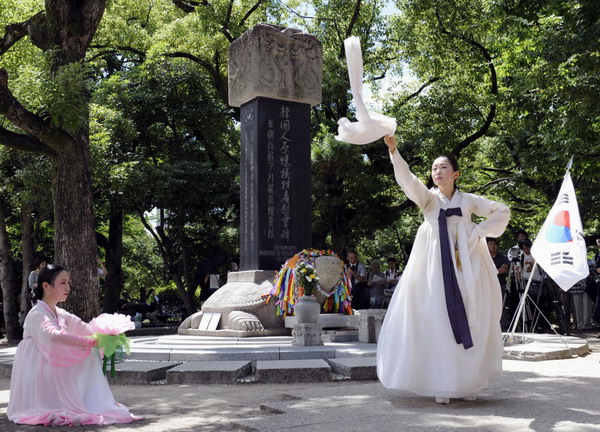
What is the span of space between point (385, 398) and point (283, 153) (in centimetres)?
750

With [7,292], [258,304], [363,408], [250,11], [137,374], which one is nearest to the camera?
[363,408]

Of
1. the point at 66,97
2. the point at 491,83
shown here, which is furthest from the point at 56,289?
the point at 491,83

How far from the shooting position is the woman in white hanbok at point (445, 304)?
4.88 m

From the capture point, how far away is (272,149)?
12227mm

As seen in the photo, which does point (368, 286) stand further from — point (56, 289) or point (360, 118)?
point (56, 289)

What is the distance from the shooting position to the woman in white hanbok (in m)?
4.88

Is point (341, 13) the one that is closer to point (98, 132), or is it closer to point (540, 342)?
point (98, 132)

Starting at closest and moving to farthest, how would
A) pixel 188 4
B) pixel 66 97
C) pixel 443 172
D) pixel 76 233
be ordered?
pixel 443 172 → pixel 66 97 → pixel 76 233 → pixel 188 4

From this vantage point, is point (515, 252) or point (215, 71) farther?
point (215, 71)

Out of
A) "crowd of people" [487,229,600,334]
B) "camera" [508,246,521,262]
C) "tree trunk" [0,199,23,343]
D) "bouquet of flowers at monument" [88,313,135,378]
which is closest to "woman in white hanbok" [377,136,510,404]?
"bouquet of flowers at monument" [88,313,135,378]

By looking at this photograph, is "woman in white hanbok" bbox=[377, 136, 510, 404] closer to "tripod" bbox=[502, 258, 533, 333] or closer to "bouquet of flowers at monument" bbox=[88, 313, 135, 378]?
"bouquet of flowers at monument" bbox=[88, 313, 135, 378]

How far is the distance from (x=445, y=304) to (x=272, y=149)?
7636mm

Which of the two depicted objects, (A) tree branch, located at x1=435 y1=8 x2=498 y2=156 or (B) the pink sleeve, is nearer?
(B) the pink sleeve

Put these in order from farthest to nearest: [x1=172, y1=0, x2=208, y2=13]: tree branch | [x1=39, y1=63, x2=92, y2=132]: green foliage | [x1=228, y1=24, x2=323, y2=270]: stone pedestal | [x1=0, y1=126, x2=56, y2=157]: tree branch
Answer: [x1=172, y1=0, x2=208, y2=13]: tree branch, [x1=228, y1=24, x2=323, y2=270]: stone pedestal, [x1=0, y1=126, x2=56, y2=157]: tree branch, [x1=39, y1=63, x2=92, y2=132]: green foliage
